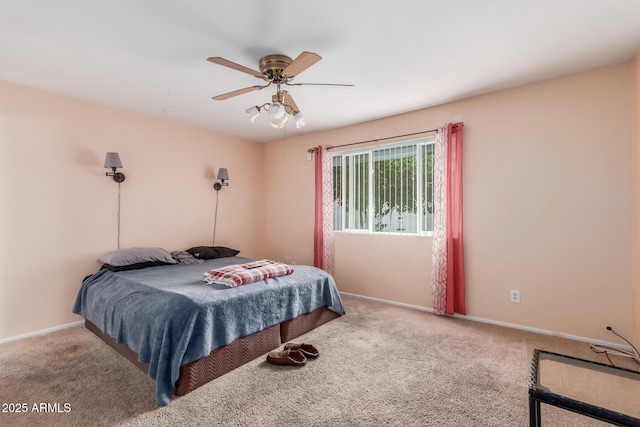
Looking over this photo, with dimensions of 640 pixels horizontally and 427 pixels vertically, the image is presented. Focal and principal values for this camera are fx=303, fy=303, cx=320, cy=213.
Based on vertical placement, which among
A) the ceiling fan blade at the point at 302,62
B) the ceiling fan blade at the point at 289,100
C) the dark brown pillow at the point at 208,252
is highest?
the ceiling fan blade at the point at 302,62

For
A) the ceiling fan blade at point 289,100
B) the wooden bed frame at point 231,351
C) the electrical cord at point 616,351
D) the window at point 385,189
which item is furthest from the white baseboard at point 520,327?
the ceiling fan blade at point 289,100

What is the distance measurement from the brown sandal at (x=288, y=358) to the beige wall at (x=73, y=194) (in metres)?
2.42

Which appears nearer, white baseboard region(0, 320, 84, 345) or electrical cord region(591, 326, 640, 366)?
electrical cord region(591, 326, 640, 366)

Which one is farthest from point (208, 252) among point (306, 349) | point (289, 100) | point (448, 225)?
point (448, 225)

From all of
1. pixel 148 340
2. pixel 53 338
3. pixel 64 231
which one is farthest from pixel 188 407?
pixel 64 231

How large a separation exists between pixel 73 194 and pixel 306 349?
117 inches

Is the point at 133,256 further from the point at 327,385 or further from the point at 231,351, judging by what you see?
the point at 327,385

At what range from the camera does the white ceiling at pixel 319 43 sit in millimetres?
1897

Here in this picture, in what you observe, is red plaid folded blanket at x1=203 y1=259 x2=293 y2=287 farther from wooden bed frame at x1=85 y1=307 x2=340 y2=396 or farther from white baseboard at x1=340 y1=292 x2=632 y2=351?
white baseboard at x1=340 y1=292 x2=632 y2=351

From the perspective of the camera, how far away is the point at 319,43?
2.27m

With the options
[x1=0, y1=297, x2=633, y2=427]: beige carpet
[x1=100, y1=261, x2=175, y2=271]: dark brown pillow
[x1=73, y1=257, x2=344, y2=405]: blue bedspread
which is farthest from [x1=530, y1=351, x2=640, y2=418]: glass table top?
[x1=100, y1=261, x2=175, y2=271]: dark brown pillow

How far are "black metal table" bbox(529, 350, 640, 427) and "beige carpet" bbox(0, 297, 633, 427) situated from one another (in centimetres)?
40

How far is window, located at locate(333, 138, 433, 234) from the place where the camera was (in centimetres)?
373

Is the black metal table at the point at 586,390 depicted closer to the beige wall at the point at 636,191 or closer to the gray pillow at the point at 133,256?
the beige wall at the point at 636,191
